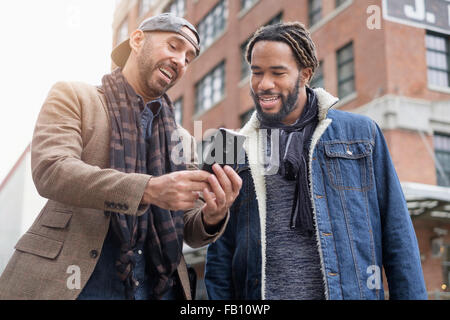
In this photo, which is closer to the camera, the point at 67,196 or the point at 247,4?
the point at 67,196

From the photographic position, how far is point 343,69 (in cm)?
1638

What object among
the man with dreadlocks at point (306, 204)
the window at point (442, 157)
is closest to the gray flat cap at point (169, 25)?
the man with dreadlocks at point (306, 204)

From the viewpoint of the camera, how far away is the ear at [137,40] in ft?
9.78

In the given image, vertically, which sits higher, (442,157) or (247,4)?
(247,4)

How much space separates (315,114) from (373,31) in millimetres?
13525

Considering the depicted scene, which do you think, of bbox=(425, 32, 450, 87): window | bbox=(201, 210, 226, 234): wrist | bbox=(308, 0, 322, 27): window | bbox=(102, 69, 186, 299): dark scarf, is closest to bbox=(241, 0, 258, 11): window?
bbox=(308, 0, 322, 27): window

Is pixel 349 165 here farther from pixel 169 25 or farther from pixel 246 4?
pixel 246 4

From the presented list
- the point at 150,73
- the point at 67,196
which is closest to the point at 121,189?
the point at 67,196

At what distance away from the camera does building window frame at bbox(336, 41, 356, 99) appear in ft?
52.4

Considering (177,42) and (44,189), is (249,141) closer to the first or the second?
(177,42)

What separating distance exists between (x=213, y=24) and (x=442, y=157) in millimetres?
14633
